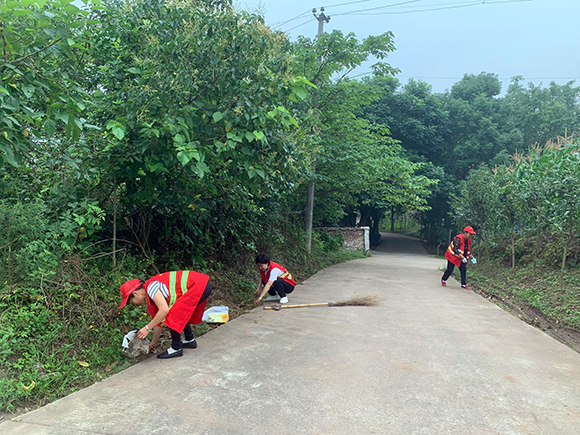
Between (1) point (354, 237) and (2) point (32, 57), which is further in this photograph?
(1) point (354, 237)

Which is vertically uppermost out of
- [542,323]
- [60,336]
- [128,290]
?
[128,290]

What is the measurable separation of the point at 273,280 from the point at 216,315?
1508 mm

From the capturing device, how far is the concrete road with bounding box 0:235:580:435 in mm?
3148

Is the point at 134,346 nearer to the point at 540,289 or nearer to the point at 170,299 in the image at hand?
the point at 170,299

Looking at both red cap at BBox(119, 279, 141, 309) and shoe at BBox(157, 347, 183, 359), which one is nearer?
red cap at BBox(119, 279, 141, 309)

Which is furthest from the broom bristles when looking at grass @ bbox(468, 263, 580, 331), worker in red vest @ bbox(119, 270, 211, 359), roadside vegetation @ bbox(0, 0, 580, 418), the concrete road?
worker in red vest @ bbox(119, 270, 211, 359)

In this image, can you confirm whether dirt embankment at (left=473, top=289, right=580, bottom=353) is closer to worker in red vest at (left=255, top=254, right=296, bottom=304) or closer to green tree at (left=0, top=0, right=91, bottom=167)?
worker in red vest at (left=255, top=254, right=296, bottom=304)

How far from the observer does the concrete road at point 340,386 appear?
315cm

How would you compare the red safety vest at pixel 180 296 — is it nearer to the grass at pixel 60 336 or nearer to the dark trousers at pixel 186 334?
the dark trousers at pixel 186 334

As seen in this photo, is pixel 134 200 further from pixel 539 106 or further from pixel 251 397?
pixel 539 106

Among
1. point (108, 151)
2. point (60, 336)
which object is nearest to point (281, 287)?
point (108, 151)

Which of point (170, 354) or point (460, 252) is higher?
point (460, 252)

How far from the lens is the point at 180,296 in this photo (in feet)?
14.4

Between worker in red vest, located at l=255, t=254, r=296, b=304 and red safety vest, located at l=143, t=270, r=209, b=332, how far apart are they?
2.44m
